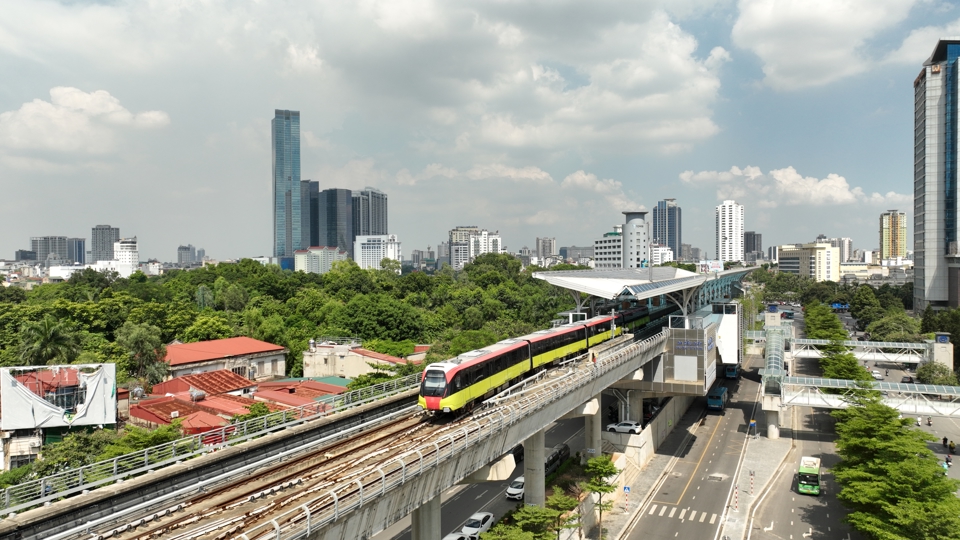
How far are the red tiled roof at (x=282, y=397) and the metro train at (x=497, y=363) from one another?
19.7 m

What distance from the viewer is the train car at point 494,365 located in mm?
24953

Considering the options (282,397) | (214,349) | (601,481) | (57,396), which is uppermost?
(57,396)

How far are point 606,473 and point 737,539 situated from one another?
7.56m

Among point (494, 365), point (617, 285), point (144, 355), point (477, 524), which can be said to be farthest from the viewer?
point (144, 355)

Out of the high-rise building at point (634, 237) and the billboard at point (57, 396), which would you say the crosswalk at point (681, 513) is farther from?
the high-rise building at point (634, 237)

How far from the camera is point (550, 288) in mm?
116312

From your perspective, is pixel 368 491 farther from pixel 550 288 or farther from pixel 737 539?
pixel 550 288

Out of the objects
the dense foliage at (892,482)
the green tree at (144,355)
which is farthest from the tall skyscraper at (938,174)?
the green tree at (144,355)

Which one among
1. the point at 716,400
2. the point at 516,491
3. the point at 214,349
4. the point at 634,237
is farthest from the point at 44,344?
the point at 634,237

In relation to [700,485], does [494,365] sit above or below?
above

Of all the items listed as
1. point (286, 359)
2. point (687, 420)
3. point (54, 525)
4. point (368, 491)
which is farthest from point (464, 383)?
point (286, 359)

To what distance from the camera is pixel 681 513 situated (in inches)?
1368

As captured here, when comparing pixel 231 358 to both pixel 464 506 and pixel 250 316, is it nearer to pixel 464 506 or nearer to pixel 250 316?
pixel 250 316

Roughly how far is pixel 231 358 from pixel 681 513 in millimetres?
44602
